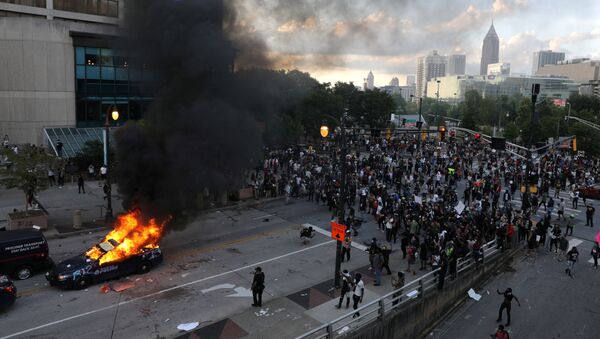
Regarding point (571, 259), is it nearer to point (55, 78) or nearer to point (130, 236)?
point (130, 236)

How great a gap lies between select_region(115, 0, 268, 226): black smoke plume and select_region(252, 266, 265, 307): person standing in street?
5506 millimetres

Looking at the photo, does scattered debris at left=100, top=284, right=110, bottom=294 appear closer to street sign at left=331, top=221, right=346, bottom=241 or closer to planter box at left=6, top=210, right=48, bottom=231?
street sign at left=331, top=221, right=346, bottom=241

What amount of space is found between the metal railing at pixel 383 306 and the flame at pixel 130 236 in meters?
7.10

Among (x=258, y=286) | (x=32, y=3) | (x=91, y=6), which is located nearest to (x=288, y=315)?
(x=258, y=286)

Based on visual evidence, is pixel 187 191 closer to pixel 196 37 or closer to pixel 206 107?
pixel 206 107

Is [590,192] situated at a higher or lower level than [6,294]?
higher

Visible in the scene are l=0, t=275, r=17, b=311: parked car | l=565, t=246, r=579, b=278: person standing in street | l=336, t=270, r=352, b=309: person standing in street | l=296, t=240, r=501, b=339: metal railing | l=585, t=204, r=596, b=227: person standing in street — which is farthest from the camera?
l=585, t=204, r=596, b=227: person standing in street

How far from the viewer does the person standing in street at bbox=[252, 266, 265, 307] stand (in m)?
12.6

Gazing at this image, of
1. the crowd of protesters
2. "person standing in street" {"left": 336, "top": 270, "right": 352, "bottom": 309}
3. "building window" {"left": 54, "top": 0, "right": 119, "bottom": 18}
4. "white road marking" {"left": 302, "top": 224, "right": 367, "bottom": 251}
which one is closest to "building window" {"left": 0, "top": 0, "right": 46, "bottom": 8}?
"building window" {"left": 54, "top": 0, "right": 119, "bottom": 18}

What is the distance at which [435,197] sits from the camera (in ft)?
78.9

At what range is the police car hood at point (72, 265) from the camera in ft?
44.3

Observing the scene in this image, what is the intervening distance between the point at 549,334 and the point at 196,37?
15.8m

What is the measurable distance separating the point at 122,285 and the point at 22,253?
341cm

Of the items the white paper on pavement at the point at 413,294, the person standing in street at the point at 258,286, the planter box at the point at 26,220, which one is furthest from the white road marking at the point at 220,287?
the planter box at the point at 26,220
